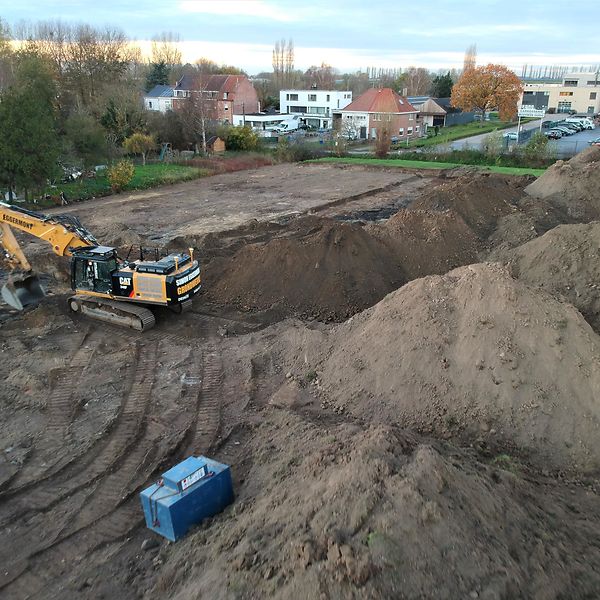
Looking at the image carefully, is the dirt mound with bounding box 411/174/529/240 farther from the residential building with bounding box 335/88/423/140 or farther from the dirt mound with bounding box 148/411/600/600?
the residential building with bounding box 335/88/423/140

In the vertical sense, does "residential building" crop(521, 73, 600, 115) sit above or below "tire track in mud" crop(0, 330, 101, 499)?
above

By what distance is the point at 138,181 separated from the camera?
3272cm

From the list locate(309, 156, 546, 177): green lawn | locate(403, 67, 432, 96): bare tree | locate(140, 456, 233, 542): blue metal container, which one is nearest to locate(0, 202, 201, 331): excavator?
locate(140, 456, 233, 542): blue metal container

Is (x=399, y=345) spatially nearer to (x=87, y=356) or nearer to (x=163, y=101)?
(x=87, y=356)

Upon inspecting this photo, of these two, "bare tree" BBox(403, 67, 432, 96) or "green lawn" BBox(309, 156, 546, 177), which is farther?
"bare tree" BBox(403, 67, 432, 96)

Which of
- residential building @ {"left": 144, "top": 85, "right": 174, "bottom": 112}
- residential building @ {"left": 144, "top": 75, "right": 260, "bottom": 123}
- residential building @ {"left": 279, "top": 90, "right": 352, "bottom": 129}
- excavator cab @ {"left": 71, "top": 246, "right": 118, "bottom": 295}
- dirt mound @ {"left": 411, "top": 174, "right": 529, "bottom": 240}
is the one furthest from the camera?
residential building @ {"left": 279, "top": 90, "right": 352, "bottom": 129}

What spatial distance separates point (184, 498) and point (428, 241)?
13173 millimetres

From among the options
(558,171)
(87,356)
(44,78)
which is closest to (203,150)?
(44,78)

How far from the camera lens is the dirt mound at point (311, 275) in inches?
589

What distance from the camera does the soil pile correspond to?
23.7 meters

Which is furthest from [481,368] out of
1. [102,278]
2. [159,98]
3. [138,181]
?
[159,98]

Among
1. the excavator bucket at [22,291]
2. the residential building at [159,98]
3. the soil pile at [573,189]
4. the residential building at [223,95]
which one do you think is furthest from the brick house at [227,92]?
the excavator bucket at [22,291]

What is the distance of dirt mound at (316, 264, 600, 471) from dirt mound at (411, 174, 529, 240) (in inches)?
403

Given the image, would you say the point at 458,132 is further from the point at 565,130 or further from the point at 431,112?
the point at 565,130
